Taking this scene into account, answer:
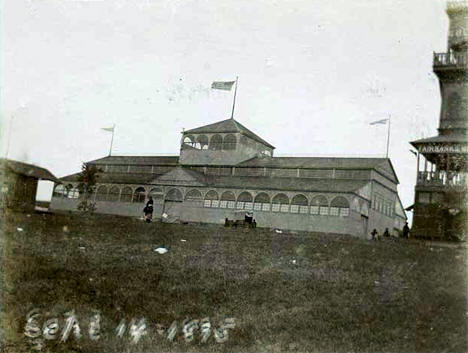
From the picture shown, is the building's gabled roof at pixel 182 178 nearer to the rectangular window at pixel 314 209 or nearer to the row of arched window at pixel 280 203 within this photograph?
the row of arched window at pixel 280 203

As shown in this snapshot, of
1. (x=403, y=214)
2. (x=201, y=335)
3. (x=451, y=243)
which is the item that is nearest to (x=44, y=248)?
(x=201, y=335)

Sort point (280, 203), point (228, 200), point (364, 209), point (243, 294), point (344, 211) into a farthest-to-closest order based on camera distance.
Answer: point (228, 200), point (280, 203), point (364, 209), point (344, 211), point (243, 294)

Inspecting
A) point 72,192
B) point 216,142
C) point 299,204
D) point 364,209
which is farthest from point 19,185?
point 364,209

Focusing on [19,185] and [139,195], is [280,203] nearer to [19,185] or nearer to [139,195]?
[139,195]

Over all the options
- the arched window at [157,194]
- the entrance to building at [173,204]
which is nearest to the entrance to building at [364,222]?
the entrance to building at [173,204]

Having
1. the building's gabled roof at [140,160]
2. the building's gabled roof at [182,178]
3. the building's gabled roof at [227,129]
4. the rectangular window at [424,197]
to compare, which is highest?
the building's gabled roof at [227,129]

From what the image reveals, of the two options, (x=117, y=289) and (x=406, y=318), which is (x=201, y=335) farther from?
(x=406, y=318)

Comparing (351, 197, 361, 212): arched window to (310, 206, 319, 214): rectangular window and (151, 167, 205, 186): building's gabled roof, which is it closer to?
(310, 206, 319, 214): rectangular window
